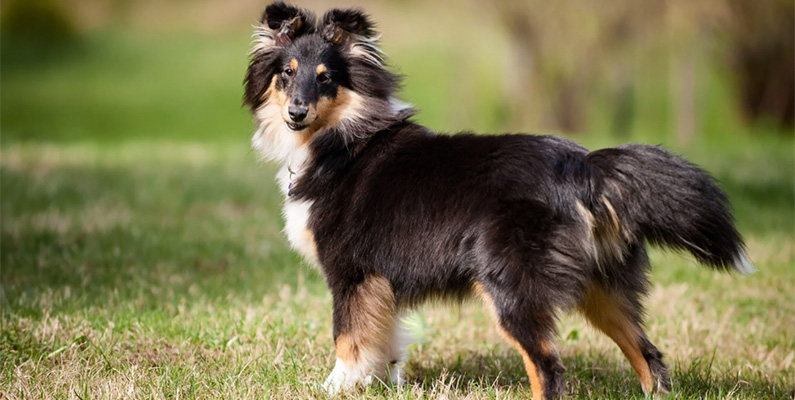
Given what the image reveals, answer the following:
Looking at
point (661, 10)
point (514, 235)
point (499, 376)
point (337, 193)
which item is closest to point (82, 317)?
point (337, 193)

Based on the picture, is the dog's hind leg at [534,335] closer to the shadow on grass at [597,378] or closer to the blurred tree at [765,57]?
the shadow on grass at [597,378]

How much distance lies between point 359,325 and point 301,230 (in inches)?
21.7

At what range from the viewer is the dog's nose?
4.02 m

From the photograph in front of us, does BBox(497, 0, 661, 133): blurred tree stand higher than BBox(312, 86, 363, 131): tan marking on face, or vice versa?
BBox(312, 86, 363, 131): tan marking on face

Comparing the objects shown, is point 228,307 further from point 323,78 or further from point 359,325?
point 323,78

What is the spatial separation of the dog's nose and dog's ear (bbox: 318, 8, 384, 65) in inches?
17.6

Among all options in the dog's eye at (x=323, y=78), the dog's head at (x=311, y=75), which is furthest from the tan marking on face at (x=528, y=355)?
the dog's eye at (x=323, y=78)

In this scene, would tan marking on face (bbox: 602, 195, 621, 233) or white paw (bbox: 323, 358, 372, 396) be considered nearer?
tan marking on face (bbox: 602, 195, 621, 233)

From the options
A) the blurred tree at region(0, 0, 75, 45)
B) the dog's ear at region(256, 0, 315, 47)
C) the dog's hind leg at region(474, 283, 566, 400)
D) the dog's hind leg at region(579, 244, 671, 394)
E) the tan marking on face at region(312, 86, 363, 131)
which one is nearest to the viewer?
the dog's hind leg at region(474, 283, 566, 400)

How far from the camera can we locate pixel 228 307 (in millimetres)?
5414

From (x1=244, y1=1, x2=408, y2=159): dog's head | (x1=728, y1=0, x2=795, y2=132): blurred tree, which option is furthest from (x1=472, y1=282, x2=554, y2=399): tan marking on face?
(x1=728, y1=0, x2=795, y2=132): blurred tree

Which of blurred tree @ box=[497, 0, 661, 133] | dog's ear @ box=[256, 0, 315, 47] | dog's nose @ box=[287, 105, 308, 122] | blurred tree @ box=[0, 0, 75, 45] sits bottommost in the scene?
blurred tree @ box=[0, 0, 75, 45]

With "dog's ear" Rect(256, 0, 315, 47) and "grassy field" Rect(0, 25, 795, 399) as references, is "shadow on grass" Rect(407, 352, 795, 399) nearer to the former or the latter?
"grassy field" Rect(0, 25, 795, 399)

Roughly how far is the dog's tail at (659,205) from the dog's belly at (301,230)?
133cm
